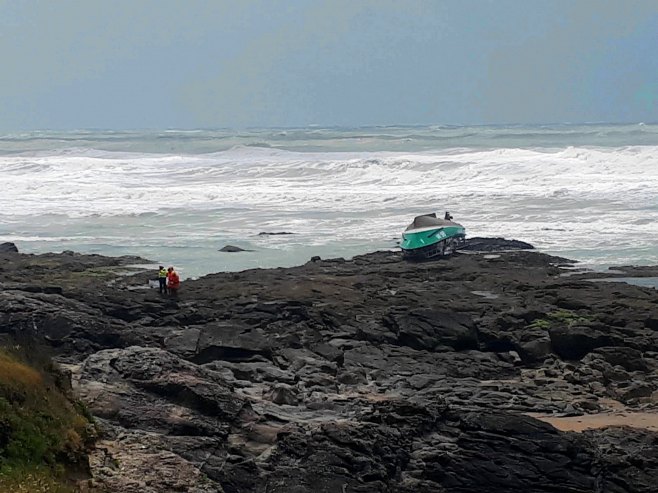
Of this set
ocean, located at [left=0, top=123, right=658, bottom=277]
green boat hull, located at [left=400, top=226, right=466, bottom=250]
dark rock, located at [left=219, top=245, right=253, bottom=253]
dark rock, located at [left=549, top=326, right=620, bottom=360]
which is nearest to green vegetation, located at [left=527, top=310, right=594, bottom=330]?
dark rock, located at [left=549, top=326, right=620, bottom=360]

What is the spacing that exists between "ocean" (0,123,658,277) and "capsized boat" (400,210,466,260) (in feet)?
9.40

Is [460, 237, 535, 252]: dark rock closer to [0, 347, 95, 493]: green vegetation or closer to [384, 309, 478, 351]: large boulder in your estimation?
[384, 309, 478, 351]: large boulder

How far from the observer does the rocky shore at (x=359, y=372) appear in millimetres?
11883

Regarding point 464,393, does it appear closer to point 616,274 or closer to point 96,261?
point 616,274

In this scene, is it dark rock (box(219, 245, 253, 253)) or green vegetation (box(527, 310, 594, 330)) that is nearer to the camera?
green vegetation (box(527, 310, 594, 330))

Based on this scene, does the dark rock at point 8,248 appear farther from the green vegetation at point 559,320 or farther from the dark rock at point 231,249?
the green vegetation at point 559,320

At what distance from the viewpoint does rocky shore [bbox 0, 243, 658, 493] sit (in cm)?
1188

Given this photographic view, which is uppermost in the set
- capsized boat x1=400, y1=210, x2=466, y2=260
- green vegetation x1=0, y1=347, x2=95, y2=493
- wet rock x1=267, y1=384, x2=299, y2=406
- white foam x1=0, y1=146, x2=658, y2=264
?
green vegetation x1=0, y1=347, x2=95, y2=493

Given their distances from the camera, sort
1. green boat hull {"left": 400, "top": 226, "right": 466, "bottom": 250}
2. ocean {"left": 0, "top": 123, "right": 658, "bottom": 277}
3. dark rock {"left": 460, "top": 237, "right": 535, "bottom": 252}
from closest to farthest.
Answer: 1. green boat hull {"left": 400, "top": 226, "right": 466, "bottom": 250}
2. dark rock {"left": 460, "top": 237, "right": 535, "bottom": 252}
3. ocean {"left": 0, "top": 123, "right": 658, "bottom": 277}

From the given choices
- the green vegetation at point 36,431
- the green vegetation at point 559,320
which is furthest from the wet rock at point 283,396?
the green vegetation at point 559,320

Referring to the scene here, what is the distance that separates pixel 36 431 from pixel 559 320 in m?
13.0

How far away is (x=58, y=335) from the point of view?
61.2ft

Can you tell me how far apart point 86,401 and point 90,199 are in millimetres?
43849

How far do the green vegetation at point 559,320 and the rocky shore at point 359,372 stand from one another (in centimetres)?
5
